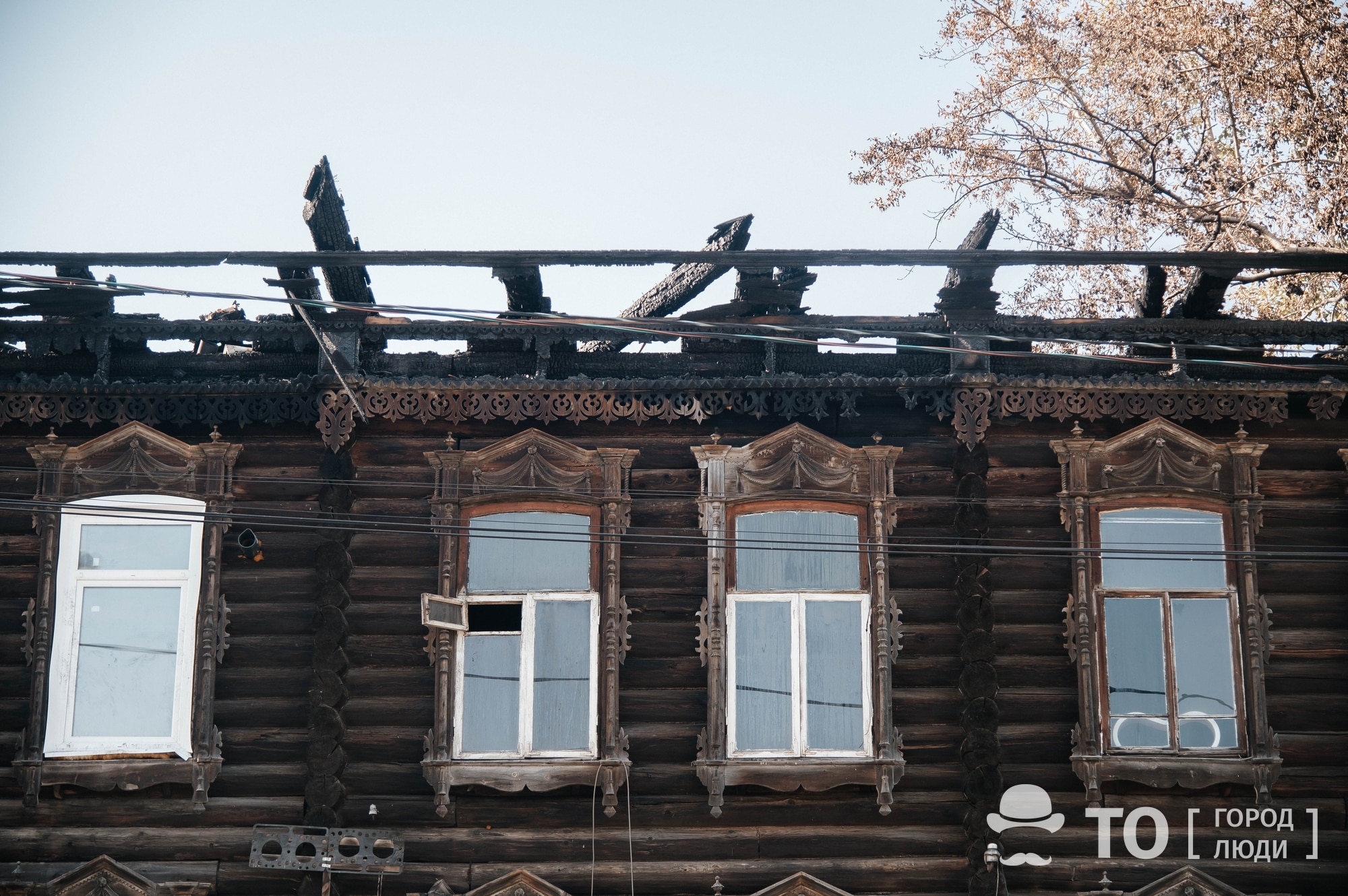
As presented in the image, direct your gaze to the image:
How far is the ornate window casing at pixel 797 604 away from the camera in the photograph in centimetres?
959

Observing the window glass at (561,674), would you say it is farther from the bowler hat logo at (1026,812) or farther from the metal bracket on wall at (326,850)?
the bowler hat logo at (1026,812)

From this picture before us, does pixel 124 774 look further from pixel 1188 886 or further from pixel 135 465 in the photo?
pixel 1188 886

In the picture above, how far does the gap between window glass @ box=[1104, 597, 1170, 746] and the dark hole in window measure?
14.0 ft

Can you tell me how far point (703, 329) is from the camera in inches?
404

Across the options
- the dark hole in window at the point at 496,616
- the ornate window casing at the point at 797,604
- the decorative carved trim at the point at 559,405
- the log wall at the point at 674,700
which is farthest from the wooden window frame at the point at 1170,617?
the dark hole in window at the point at 496,616

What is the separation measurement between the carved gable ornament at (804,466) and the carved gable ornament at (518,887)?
2975 mm

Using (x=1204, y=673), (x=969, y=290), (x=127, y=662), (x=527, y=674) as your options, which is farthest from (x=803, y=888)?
(x=127, y=662)

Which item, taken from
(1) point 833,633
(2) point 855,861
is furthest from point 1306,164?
(2) point 855,861

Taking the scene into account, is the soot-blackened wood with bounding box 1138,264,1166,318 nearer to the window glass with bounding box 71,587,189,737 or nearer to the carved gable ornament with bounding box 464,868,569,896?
the carved gable ornament with bounding box 464,868,569,896

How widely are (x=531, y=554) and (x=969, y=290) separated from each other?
12.6ft

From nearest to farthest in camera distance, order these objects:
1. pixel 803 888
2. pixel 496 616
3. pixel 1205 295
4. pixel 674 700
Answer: pixel 803 888, pixel 674 700, pixel 496 616, pixel 1205 295

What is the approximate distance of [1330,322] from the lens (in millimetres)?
10109

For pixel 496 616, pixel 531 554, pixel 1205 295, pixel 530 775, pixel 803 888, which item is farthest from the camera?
pixel 1205 295

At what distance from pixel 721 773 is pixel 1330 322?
5562 millimetres
